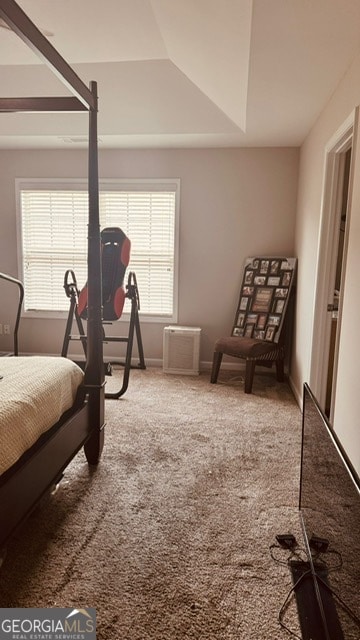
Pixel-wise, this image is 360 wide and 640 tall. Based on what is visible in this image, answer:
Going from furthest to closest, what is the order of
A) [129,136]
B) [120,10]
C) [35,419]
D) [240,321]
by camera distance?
1. [240,321]
2. [129,136]
3. [120,10]
4. [35,419]

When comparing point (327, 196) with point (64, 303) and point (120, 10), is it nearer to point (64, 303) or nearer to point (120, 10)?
point (120, 10)

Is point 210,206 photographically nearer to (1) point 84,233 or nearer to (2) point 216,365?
(1) point 84,233

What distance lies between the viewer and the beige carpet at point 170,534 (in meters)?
1.45

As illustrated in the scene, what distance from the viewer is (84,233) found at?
4.71 meters

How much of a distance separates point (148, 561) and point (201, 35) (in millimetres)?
2902

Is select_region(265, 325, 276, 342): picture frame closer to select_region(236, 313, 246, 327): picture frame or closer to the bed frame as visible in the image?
select_region(236, 313, 246, 327): picture frame

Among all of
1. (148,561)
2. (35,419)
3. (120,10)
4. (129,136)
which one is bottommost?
(148,561)

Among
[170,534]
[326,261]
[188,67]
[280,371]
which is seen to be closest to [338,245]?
[326,261]

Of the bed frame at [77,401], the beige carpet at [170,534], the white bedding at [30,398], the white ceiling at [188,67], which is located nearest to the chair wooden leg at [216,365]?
the beige carpet at [170,534]

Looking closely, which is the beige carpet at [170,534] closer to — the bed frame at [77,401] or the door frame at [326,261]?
the bed frame at [77,401]

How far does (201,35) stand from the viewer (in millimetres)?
2455

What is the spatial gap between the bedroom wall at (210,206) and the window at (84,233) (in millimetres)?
125

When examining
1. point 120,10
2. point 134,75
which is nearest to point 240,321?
point 134,75

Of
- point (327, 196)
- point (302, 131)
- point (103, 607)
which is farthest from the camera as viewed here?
point (302, 131)
